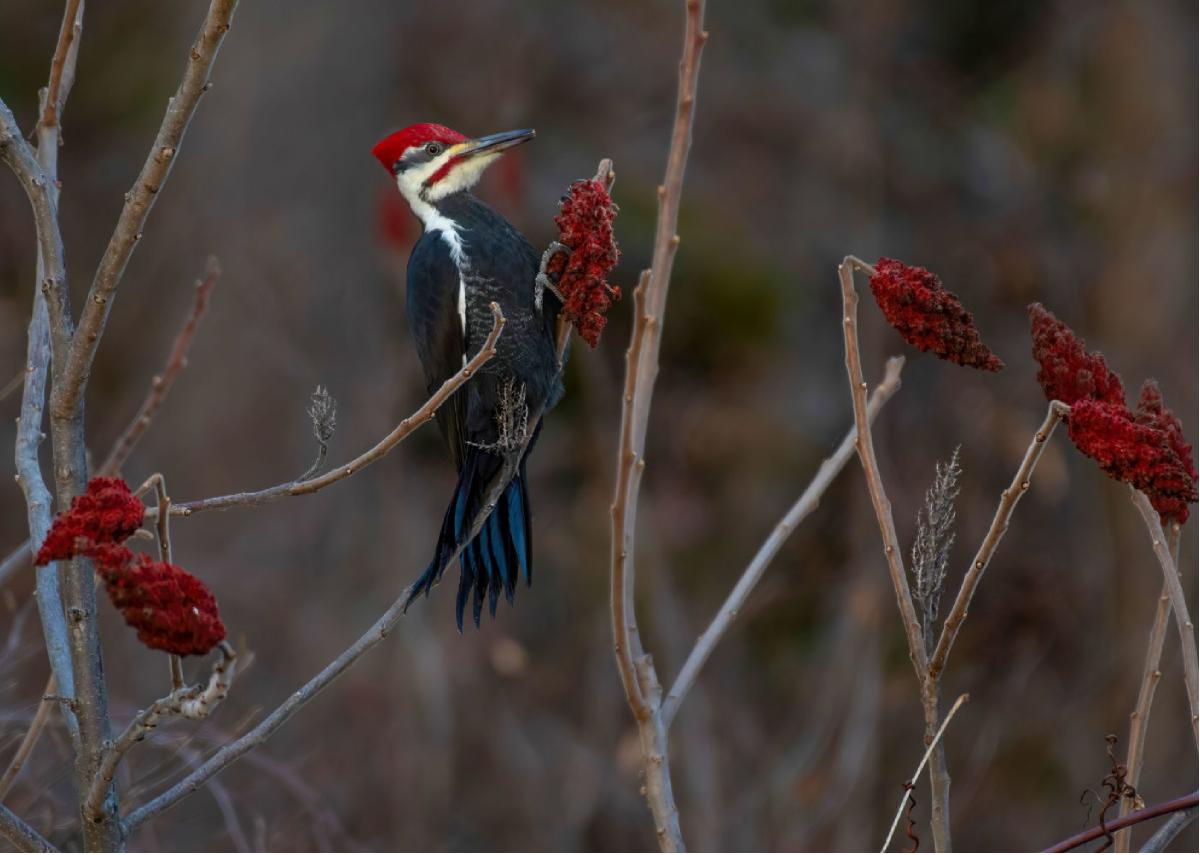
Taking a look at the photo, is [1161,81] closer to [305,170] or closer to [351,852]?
[305,170]

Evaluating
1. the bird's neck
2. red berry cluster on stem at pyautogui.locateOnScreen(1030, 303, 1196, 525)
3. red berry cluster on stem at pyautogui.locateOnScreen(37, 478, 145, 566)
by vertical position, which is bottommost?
red berry cluster on stem at pyautogui.locateOnScreen(37, 478, 145, 566)

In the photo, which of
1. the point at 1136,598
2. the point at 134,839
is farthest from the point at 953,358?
the point at 1136,598

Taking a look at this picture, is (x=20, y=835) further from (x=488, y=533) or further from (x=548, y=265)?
(x=548, y=265)

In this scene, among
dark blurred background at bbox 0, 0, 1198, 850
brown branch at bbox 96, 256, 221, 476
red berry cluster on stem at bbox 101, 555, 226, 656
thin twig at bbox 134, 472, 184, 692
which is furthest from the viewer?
dark blurred background at bbox 0, 0, 1198, 850

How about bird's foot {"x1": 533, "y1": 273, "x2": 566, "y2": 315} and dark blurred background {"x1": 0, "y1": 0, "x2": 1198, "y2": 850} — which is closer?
bird's foot {"x1": 533, "y1": 273, "x2": 566, "y2": 315}

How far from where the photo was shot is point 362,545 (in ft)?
23.0

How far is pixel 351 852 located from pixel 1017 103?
6.94m

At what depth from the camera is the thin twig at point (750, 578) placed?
1.58 m

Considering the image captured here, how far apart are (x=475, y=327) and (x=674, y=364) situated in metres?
5.80

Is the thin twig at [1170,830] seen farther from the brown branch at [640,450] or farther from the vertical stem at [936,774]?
the brown branch at [640,450]

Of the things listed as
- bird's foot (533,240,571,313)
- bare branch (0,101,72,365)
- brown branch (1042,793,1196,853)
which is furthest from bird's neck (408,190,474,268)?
brown branch (1042,793,1196,853)

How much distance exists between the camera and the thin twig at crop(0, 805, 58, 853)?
146cm

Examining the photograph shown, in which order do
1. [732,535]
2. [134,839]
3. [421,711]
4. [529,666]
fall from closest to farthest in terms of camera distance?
1. [134,839]
2. [421,711]
3. [529,666]
4. [732,535]

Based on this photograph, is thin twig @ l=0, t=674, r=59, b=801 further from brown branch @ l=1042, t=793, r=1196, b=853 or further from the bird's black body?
brown branch @ l=1042, t=793, r=1196, b=853
